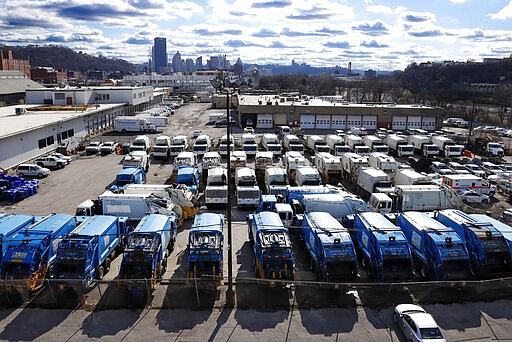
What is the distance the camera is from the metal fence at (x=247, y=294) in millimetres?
13938

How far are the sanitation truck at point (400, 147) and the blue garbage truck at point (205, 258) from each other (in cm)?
2821

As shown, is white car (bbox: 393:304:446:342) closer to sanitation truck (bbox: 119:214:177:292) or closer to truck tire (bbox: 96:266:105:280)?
sanitation truck (bbox: 119:214:177:292)

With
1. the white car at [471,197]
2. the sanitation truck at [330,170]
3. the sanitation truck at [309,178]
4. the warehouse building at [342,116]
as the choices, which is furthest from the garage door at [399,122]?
the sanitation truck at [309,178]

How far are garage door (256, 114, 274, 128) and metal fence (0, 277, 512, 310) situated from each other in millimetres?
43147

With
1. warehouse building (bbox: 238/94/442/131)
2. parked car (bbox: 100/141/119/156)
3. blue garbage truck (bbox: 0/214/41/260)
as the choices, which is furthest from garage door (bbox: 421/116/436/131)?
blue garbage truck (bbox: 0/214/41/260)

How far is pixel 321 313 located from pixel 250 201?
10.8 meters

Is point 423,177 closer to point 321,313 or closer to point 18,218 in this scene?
point 321,313

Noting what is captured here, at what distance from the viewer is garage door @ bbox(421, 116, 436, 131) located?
56.4m

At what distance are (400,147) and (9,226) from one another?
33060 mm

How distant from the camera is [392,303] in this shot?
1424 cm

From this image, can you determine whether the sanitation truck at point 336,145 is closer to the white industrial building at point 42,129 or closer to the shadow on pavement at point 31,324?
the white industrial building at point 42,129

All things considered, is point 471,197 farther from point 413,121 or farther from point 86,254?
point 413,121

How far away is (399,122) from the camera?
56.4 m

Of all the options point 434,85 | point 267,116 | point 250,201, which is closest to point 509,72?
point 434,85
